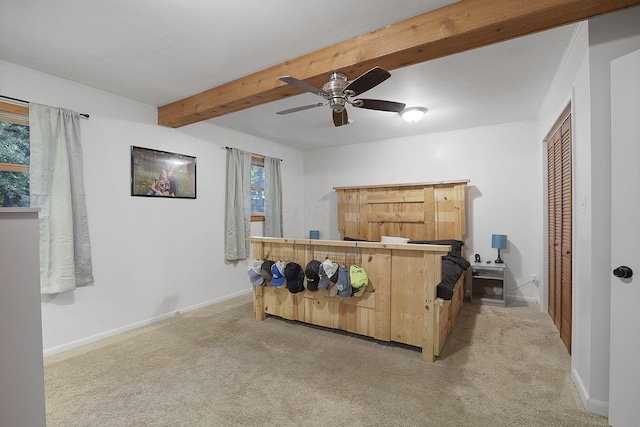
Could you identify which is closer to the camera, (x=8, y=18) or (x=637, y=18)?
(x=637, y=18)

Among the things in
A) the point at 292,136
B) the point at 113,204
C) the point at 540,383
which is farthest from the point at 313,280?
the point at 292,136

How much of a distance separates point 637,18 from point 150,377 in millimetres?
3959

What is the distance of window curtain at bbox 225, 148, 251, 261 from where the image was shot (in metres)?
4.21

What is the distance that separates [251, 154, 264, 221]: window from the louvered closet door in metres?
3.89

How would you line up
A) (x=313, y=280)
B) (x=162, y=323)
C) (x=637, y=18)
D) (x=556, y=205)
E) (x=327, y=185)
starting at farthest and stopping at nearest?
(x=327, y=185) → (x=162, y=323) → (x=556, y=205) → (x=313, y=280) → (x=637, y=18)

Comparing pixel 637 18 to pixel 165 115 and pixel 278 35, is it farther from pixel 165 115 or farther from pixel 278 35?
pixel 165 115

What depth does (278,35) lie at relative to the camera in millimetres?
2033

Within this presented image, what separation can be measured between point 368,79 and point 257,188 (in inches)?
128

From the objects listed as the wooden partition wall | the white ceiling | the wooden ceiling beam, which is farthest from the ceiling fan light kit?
the wooden ceiling beam

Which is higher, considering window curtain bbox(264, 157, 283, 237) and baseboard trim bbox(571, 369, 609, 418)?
window curtain bbox(264, 157, 283, 237)

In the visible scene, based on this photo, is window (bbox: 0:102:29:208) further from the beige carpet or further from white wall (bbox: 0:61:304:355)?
the beige carpet

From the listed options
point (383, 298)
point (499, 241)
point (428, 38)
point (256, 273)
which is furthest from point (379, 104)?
point (499, 241)

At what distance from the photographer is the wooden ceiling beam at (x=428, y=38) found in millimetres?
1564

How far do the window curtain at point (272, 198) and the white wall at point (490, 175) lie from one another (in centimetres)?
171
